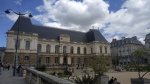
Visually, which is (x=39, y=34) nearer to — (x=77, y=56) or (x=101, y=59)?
(x=77, y=56)

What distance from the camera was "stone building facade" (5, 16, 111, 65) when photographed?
43469 mm

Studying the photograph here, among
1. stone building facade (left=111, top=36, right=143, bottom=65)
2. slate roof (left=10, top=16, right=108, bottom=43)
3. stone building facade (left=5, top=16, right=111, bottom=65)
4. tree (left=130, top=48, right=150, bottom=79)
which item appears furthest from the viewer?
stone building facade (left=111, top=36, right=143, bottom=65)

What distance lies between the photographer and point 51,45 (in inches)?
2032

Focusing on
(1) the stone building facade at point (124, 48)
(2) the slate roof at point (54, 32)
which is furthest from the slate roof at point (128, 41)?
(2) the slate roof at point (54, 32)

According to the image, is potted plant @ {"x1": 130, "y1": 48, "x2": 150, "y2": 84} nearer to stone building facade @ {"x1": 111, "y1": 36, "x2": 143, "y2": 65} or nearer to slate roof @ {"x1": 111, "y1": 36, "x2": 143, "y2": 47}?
stone building facade @ {"x1": 111, "y1": 36, "x2": 143, "y2": 65}

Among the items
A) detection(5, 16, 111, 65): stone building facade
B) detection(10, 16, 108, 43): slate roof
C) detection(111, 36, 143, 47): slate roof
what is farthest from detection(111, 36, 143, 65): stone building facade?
detection(5, 16, 111, 65): stone building facade

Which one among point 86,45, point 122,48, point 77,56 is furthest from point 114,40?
point 77,56

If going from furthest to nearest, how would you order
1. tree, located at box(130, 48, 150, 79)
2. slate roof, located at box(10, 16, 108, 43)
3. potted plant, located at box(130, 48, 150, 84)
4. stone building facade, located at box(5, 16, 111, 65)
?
slate roof, located at box(10, 16, 108, 43)
stone building facade, located at box(5, 16, 111, 65)
tree, located at box(130, 48, 150, 79)
potted plant, located at box(130, 48, 150, 84)

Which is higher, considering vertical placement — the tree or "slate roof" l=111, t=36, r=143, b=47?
"slate roof" l=111, t=36, r=143, b=47

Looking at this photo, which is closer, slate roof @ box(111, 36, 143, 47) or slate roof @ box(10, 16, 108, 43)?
slate roof @ box(10, 16, 108, 43)

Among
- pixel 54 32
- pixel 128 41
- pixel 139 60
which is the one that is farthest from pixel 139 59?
pixel 128 41

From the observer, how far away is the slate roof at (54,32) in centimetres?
4694

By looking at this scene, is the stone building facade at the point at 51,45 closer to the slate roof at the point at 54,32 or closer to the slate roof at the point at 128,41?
the slate roof at the point at 54,32

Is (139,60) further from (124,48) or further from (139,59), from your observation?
(124,48)
